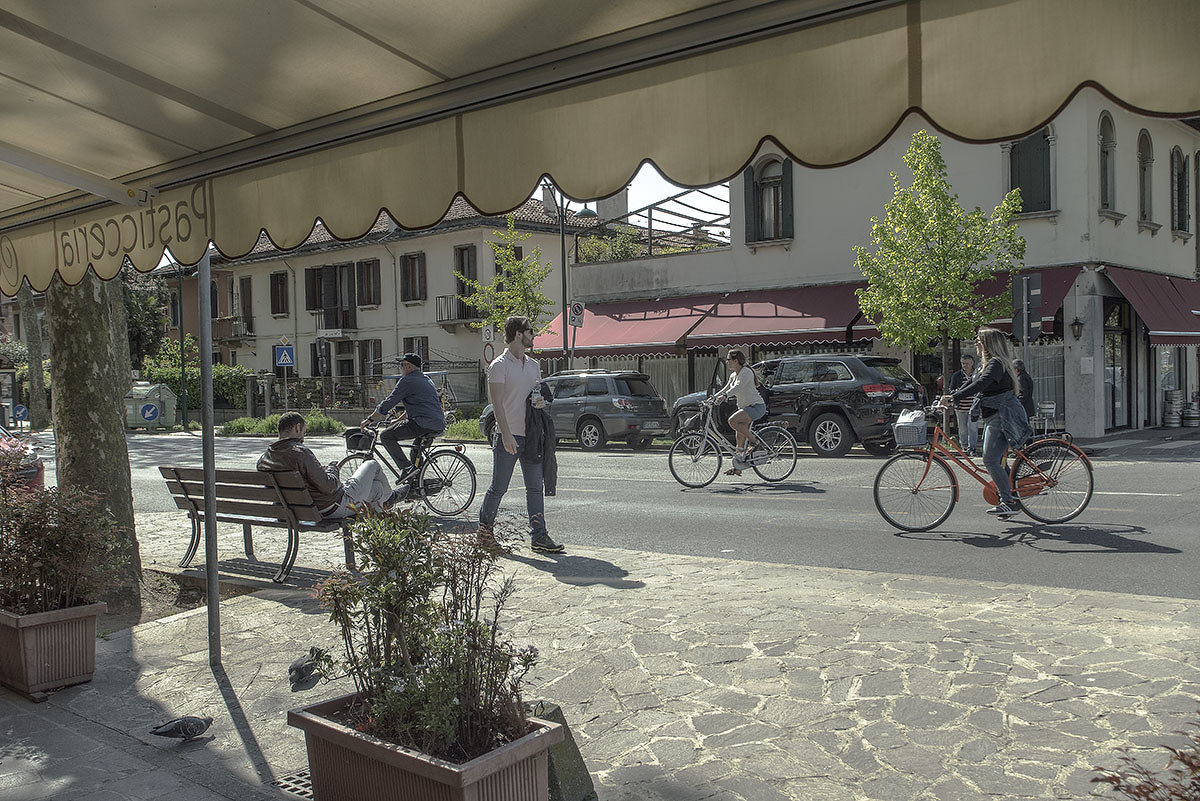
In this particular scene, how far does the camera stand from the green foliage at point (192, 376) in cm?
4347

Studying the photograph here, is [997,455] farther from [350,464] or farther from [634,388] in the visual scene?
[634,388]

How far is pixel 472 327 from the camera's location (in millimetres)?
40000

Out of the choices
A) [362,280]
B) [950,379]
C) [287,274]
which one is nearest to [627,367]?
[950,379]

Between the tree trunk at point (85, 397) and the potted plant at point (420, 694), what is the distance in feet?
13.9

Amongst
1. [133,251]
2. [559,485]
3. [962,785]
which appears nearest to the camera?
[962,785]

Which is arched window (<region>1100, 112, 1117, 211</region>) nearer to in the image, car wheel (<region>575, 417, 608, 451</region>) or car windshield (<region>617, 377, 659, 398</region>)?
car windshield (<region>617, 377, 659, 398</region>)

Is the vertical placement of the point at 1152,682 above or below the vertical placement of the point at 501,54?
below

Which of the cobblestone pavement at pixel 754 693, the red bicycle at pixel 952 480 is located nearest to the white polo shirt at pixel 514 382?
the cobblestone pavement at pixel 754 693

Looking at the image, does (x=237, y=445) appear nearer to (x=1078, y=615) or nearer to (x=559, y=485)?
(x=559, y=485)

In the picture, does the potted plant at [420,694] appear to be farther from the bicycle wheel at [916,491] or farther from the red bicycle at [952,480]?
the bicycle wheel at [916,491]

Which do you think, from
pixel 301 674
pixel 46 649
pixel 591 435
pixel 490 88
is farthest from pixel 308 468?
pixel 591 435

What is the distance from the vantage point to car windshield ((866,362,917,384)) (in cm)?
1823

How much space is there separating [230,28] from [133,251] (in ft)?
7.97

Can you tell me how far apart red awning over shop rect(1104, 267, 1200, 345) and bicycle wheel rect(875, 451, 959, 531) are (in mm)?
15402
